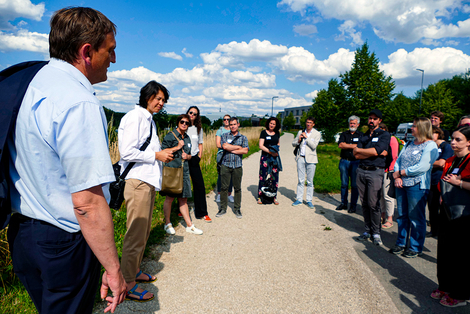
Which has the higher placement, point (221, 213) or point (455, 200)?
point (455, 200)

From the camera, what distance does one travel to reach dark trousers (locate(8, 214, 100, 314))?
4.19ft

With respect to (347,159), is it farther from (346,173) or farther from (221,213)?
(221,213)

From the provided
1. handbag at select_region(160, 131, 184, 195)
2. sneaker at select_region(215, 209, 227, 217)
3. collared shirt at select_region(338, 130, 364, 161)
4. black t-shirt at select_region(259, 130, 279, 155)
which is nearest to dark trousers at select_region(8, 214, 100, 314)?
handbag at select_region(160, 131, 184, 195)

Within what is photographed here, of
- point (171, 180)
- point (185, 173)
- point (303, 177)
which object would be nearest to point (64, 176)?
point (171, 180)

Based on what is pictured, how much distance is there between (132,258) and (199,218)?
276cm

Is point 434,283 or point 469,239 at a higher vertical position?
point 469,239

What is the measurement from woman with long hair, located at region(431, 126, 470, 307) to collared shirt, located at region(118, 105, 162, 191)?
3.35m

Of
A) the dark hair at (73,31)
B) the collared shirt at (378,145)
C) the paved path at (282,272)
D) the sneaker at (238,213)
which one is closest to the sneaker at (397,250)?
the paved path at (282,272)

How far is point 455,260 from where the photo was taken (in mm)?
3039

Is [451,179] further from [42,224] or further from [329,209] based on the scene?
[42,224]

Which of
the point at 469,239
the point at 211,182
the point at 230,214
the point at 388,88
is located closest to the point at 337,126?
the point at 388,88

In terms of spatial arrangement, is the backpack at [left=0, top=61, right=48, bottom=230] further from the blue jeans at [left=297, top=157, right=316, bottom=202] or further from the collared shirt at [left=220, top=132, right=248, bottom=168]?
the blue jeans at [left=297, top=157, right=316, bottom=202]

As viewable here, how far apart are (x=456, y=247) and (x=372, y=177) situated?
1.82 metres

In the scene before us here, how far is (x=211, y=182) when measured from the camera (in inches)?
332
